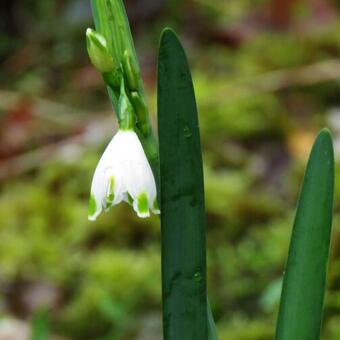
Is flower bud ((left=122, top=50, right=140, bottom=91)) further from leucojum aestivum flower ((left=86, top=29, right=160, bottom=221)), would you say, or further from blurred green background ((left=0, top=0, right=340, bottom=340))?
blurred green background ((left=0, top=0, right=340, bottom=340))

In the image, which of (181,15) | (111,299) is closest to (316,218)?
(111,299)

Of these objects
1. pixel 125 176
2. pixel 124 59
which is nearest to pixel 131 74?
pixel 124 59

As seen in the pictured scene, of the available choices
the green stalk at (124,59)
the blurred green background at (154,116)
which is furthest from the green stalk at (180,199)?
the blurred green background at (154,116)

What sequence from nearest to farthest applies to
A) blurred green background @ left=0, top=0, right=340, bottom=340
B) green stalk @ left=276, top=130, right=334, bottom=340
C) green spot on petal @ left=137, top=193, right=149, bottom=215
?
green spot on petal @ left=137, top=193, right=149, bottom=215 → green stalk @ left=276, top=130, right=334, bottom=340 → blurred green background @ left=0, top=0, right=340, bottom=340

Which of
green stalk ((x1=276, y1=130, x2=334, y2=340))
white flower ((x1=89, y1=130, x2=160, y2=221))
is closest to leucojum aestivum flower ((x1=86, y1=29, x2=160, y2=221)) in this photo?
white flower ((x1=89, y1=130, x2=160, y2=221))

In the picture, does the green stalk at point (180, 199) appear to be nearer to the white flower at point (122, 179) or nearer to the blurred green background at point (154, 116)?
the white flower at point (122, 179)

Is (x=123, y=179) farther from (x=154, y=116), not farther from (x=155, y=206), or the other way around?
(x=154, y=116)
